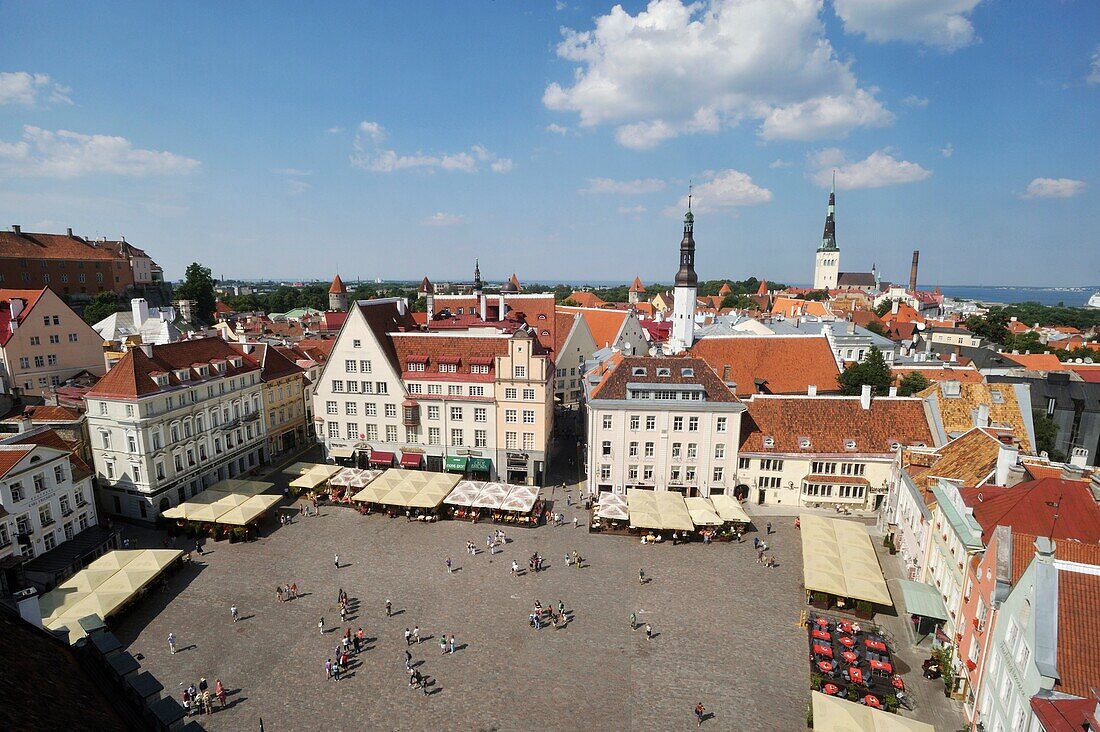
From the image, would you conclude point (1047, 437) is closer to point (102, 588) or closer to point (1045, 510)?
point (1045, 510)

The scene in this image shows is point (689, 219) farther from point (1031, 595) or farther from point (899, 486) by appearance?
point (1031, 595)

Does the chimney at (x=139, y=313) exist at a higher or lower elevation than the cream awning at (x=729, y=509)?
higher

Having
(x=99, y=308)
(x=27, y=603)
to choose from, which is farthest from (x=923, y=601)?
(x=99, y=308)

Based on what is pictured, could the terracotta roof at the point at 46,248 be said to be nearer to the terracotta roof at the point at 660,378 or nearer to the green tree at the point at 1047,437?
the terracotta roof at the point at 660,378

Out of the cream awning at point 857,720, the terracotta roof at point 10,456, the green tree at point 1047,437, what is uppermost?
the terracotta roof at point 10,456

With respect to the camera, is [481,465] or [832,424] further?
[481,465]

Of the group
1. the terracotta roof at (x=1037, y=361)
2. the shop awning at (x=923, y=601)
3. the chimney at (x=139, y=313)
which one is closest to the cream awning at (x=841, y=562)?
the shop awning at (x=923, y=601)

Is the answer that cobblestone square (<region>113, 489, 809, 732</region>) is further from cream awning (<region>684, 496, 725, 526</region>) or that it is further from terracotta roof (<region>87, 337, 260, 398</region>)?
terracotta roof (<region>87, 337, 260, 398</region>)
